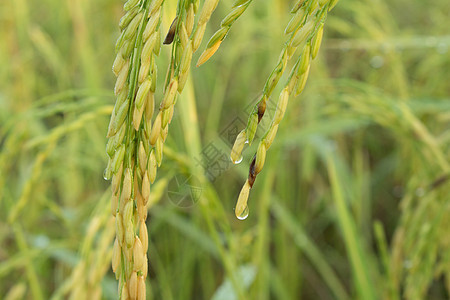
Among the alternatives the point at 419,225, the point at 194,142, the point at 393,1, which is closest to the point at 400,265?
the point at 419,225

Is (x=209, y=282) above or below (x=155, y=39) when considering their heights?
below

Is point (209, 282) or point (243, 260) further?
point (209, 282)

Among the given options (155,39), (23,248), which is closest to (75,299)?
(23,248)

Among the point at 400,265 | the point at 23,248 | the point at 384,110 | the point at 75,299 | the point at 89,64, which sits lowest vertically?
the point at 400,265

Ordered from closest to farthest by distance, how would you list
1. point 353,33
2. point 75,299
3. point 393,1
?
1. point 75,299
2. point 353,33
3. point 393,1

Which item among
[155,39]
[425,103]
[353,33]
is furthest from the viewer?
[353,33]

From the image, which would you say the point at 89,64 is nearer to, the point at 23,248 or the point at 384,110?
the point at 23,248
